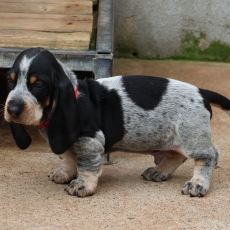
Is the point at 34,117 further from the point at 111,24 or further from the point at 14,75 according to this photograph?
the point at 111,24

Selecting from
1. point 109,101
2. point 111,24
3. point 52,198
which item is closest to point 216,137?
point 111,24

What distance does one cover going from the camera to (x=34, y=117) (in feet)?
13.6

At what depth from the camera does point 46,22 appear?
6246 millimetres

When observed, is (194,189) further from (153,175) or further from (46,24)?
(46,24)

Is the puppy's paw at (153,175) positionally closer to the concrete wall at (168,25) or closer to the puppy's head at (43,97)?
the puppy's head at (43,97)

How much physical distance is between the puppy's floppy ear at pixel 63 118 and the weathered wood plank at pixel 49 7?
249 cm

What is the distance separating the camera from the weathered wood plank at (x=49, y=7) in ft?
21.8

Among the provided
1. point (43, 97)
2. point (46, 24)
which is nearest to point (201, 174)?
point (43, 97)

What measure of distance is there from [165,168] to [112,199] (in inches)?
26.6

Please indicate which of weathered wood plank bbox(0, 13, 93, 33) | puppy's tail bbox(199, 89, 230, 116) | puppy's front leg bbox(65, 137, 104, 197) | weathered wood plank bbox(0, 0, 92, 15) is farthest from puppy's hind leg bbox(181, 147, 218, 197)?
weathered wood plank bbox(0, 0, 92, 15)

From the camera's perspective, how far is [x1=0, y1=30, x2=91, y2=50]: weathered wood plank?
546 cm

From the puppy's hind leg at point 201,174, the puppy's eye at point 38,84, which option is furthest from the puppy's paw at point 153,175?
the puppy's eye at point 38,84

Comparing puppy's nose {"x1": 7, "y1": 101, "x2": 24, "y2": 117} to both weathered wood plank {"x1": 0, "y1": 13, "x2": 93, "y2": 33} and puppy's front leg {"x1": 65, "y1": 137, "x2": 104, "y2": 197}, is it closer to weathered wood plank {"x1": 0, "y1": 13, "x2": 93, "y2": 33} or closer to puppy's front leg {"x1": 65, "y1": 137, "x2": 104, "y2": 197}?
puppy's front leg {"x1": 65, "y1": 137, "x2": 104, "y2": 197}

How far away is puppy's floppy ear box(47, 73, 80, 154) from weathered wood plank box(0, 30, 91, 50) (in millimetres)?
1202
